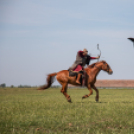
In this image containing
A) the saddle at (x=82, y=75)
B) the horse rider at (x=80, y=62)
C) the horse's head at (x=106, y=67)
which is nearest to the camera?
the horse rider at (x=80, y=62)

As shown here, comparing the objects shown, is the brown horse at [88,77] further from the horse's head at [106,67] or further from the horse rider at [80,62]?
the horse rider at [80,62]

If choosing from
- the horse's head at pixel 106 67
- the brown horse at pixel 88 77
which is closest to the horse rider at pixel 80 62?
the brown horse at pixel 88 77

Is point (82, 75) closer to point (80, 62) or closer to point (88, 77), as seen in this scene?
point (88, 77)

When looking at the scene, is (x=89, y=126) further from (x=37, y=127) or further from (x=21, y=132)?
(x=21, y=132)

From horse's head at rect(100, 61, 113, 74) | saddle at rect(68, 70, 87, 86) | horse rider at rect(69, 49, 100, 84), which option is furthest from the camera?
horse's head at rect(100, 61, 113, 74)

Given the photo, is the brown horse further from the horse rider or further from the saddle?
the horse rider

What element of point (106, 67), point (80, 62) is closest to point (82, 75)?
point (80, 62)

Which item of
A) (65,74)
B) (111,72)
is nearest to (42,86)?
(65,74)

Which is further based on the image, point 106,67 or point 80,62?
point 106,67

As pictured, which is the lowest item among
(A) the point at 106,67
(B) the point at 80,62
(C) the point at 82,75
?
(C) the point at 82,75

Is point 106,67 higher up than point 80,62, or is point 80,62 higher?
point 80,62

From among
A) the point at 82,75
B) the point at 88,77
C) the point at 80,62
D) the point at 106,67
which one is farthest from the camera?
the point at 106,67

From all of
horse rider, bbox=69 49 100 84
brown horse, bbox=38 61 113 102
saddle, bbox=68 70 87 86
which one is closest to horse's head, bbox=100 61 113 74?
brown horse, bbox=38 61 113 102

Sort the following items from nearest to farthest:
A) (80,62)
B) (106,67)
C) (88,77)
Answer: (80,62)
(88,77)
(106,67)
